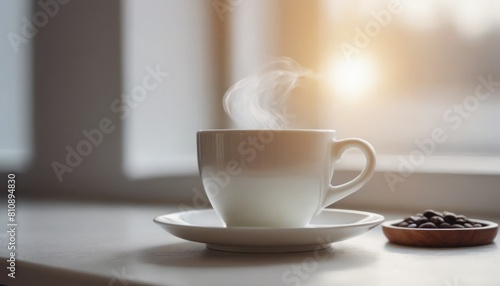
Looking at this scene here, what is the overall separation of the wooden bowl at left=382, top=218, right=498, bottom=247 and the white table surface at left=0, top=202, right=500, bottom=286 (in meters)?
0.01

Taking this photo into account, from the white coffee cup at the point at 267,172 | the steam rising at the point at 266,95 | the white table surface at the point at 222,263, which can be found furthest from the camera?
the steam rising at the point at 266,95

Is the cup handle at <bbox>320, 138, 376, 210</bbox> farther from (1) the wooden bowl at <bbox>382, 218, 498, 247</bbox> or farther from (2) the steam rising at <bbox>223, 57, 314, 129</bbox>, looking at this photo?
(2) the steam rising at <bbox>223, 57, 314, 129</bbox>

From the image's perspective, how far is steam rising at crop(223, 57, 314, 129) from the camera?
1.21 metres

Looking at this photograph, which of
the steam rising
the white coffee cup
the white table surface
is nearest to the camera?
the white table surface

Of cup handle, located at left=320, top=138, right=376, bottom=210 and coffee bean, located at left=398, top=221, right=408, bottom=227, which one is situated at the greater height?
cup handle, located at left=320, top=138, right=376, bottom=210

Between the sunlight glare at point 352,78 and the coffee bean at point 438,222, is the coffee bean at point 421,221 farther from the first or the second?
the sunlight glare at point 352,78

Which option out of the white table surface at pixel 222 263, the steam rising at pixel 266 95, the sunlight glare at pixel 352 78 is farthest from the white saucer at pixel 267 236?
the sunlight glare at pixel 352 78

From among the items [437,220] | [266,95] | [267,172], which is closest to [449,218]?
[437,220]

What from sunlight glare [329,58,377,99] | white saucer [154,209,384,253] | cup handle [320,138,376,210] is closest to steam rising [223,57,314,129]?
sunlight glare [329,58,377,99]

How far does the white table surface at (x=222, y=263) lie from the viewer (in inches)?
23.2

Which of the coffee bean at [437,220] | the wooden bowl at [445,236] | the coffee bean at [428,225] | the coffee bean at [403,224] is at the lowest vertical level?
the wooden bowl at [445,236]

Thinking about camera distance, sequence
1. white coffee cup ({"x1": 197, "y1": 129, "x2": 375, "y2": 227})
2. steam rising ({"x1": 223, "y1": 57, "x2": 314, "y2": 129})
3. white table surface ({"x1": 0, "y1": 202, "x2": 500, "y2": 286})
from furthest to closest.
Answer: steam rising ({"x1": 223, "y1": 57, "x2": 314, "y2": 129}), white coffee cup ({"x1": 197, "y1": 129, "x2": 375, "y2": 227}), white table surface ({"x1": 0, "y1": 202, "x2": 500, "y2": 286})

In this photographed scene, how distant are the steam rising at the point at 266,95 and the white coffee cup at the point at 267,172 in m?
0.38

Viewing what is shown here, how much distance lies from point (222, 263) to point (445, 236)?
0.25 metres
